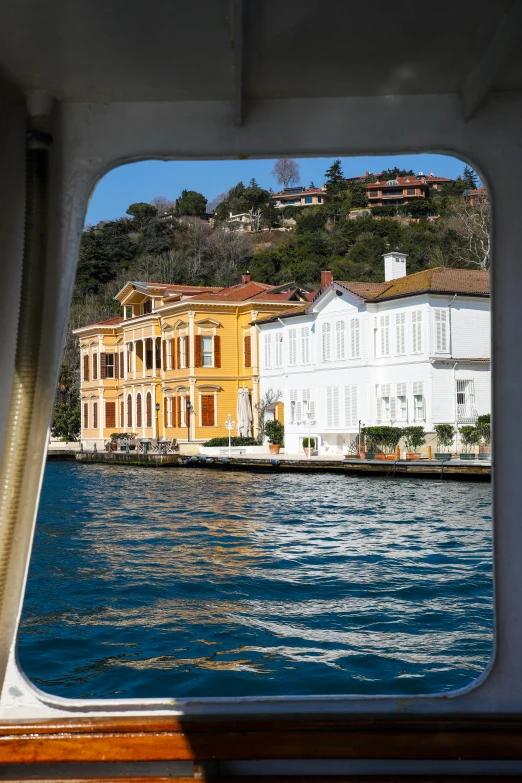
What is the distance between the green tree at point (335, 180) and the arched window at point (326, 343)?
5329cm

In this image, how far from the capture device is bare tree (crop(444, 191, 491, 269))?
3459 centimetres

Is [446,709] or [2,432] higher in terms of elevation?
[2,432]

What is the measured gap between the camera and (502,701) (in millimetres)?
2084

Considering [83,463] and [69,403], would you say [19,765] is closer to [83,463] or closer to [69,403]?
[83,463]

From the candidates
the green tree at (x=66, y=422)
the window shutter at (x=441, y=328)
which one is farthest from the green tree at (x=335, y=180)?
the window shutter at (x=441, y=328)

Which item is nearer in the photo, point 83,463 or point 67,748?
point 67,748

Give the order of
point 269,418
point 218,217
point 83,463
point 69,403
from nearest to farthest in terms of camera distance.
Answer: point 269,418 < point 83,463 < point 69,403 < point 218,217

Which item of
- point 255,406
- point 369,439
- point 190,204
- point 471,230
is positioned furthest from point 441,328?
A: point 190,204

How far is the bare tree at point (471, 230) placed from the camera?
1362 inches

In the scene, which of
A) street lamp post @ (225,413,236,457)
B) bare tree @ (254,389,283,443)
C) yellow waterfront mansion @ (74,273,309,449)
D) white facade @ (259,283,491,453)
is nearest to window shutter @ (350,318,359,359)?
white facade @ (259,283,491,453)

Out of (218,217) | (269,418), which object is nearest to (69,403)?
(269,418)

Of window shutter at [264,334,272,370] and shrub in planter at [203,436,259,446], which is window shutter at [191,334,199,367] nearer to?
window shutter at [264,334,272,370]

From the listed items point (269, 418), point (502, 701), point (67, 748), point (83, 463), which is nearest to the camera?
point (67, 748)

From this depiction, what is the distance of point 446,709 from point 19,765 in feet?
Result: 2.97
